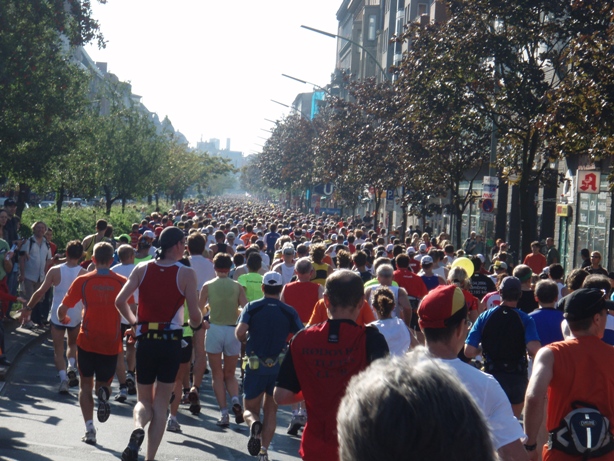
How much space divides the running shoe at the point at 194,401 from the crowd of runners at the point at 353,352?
1 cm

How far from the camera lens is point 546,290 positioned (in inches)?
316

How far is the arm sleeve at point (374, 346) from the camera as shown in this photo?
496 centimetres

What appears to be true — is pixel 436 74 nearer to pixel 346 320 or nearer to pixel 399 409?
pixel 346 320

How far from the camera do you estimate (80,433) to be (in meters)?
9.48

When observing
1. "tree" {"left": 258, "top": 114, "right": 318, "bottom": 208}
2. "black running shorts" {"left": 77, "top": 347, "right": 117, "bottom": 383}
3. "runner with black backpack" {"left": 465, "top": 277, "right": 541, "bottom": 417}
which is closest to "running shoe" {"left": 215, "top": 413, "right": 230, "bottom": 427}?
"black running shorts" {"left": 77, "top": 347, "right": 117, "bottom": 383}

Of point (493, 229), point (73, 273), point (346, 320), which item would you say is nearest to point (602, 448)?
point (346, 320)

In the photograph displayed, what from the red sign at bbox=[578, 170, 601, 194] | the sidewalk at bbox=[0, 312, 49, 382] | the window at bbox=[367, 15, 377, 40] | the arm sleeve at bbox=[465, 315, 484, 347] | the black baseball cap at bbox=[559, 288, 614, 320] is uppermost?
the window at bbox=[367, 15, 377, 40]

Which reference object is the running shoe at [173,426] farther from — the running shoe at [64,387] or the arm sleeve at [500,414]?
the arm sleeve at [500,414]

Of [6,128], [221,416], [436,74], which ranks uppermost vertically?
[436,74]

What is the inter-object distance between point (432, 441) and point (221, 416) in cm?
905

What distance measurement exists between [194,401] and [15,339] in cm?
543

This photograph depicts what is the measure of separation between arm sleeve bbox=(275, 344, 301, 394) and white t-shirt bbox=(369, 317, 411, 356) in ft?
9.33

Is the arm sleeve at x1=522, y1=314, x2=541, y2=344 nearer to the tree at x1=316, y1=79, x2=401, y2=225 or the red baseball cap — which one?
the red baseball cap

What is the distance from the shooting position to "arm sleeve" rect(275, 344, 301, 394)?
16.3 feet
